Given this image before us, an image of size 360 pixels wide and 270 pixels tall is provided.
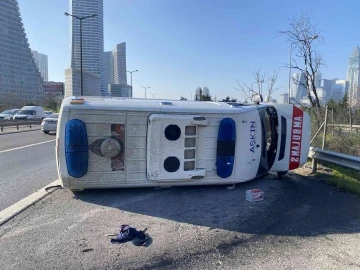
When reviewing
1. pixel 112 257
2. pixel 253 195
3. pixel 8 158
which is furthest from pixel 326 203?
pixel 8 158

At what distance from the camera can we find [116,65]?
61.9m

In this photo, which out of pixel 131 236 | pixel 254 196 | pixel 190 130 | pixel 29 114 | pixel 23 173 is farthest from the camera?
pixel 29 114

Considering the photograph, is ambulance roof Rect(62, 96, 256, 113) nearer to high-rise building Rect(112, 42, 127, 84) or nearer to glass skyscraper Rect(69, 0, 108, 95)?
glass skyscraper Rect(69, 0, 108, 95)

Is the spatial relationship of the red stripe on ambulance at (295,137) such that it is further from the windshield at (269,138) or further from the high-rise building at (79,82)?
the high-rise building at (79,82)

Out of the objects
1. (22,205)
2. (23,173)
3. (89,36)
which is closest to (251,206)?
(22,205)

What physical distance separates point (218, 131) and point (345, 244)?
2.66 meters

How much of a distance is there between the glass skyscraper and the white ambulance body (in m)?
28.2

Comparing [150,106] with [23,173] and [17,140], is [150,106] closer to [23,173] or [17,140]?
[23,173]

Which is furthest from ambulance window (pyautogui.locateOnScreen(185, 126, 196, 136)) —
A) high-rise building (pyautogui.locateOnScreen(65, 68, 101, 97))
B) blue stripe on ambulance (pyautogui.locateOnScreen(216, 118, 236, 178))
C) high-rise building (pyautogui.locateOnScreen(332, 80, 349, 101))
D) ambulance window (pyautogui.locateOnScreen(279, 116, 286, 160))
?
high-rise building (pyautogui.locateOnScreen(65, 68, 101, 97))

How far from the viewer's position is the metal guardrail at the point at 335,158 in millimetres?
5652

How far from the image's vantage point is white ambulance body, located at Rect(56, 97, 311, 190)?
15.1ft

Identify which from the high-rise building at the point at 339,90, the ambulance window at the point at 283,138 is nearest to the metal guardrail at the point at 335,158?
the ambulance window at the point at 283,138

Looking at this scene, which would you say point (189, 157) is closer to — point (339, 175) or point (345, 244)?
point (345, 244)

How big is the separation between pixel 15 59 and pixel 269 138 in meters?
99.3
